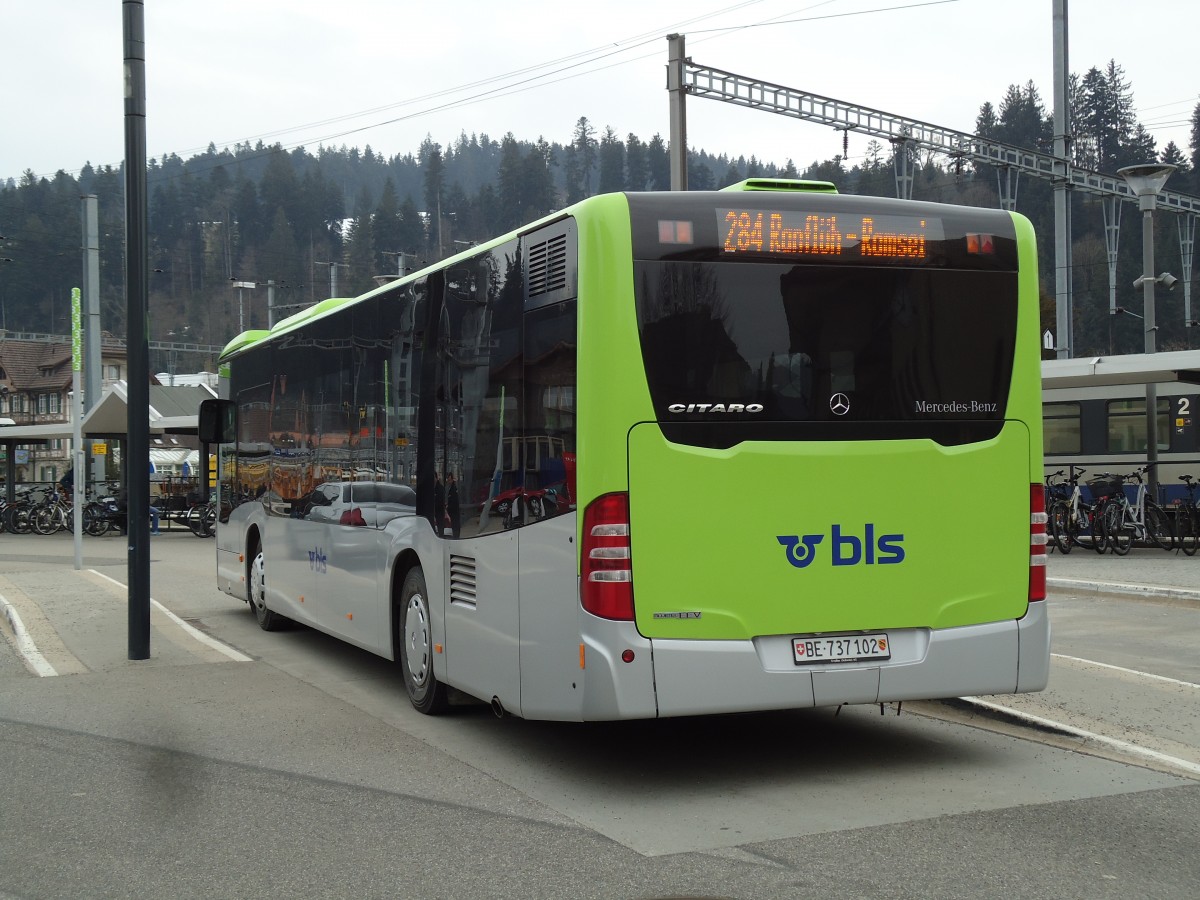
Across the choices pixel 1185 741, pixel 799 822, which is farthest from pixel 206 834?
pixel 1185 741

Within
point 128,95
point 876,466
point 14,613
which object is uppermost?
point 128,95

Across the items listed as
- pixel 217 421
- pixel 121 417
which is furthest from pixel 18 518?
pixel 217 421

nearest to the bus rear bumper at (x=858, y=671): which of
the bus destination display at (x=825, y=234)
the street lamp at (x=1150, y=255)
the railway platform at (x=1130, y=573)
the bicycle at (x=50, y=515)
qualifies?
the bus destination display at (x=825, y=234)

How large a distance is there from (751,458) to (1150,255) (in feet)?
68.3

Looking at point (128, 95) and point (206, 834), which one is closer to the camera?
point (206, 834)

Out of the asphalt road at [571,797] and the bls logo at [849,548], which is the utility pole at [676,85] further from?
the bls logo at [849,548]

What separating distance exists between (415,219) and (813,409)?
446 ft

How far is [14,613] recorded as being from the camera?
1537 centimetres

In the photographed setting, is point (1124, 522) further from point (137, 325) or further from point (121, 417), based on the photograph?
point (121, 417)

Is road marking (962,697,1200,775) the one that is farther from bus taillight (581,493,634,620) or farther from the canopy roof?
the canopy roof

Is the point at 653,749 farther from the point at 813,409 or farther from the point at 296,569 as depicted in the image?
the point at 296,569

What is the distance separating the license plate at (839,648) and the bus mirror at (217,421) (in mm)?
9407

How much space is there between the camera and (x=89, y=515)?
3703cm

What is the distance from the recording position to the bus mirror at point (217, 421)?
49.2 ft
